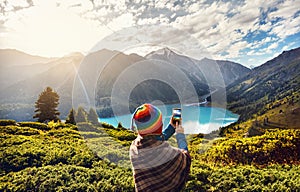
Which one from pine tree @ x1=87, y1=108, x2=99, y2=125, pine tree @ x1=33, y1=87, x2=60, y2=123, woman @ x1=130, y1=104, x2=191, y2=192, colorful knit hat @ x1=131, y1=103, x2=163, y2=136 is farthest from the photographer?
pine tree @ x1=33, y1=87, x2=60, y2=123

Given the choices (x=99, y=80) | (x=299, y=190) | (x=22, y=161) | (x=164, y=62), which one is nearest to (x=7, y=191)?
(x=22, y=161)

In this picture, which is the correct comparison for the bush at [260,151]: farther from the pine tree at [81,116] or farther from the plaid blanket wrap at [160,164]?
the pine tree at [81,116]

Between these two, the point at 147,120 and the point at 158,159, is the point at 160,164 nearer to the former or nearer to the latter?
the point at 158,159

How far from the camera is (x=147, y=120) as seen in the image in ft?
9.11

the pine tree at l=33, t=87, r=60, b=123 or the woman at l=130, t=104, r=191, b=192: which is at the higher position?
the woman at l=130, t=104, r=191, b=192

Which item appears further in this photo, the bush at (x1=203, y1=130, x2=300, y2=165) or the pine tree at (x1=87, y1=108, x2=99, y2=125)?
the pine tree at (x1=87, y1=108, x2=99, y2=125)

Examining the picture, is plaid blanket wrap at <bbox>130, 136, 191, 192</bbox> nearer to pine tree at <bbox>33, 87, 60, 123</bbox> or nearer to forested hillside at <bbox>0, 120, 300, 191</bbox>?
forested hillside at <bbox>0, 120, 300, 191</bbox>

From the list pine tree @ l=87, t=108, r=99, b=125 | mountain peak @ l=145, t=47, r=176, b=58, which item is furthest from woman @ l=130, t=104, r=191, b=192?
pine tree @ l=87, t=108, r=99, b=125

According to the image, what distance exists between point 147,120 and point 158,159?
0.53m

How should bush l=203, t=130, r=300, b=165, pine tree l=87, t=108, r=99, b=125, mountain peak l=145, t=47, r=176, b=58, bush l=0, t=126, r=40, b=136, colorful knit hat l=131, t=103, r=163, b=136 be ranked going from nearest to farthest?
colorful knit hat l=131, t=103, r=163, b=136
mountain peak l=145, t=47, r=176, b=58
bush l=203, t=130, r=300, b=165
bush l=0, t=126, r=40, b=136
pine tree l=87, t=108, r=99, b=125

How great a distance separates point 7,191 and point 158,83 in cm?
663

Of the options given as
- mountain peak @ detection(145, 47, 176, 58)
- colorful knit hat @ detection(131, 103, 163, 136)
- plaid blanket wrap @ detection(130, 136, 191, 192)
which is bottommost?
plaid blanket wrap @ detection(130, 136, 191, 192)

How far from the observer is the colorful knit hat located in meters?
2.78

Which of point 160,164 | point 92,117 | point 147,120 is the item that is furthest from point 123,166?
point 92,117
